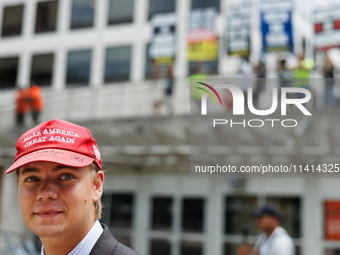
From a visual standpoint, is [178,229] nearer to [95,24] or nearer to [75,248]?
[95,24]

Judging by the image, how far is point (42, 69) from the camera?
2088 centimetres

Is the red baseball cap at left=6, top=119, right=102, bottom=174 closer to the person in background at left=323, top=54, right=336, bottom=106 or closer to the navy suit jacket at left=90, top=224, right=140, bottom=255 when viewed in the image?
the navy suit jacket at left=90, top=224, right=140, bottom=255

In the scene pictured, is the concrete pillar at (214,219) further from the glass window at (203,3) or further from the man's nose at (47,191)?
the man's nose at (47,191)

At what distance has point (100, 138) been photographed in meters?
12.7

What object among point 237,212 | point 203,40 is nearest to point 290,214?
point 237,212

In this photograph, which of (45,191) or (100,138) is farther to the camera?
(100,138)

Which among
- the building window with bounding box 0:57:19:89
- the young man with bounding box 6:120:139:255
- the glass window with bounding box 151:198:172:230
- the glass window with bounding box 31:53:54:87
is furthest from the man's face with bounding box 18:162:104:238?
the building window with bounding box 0:57:19:89

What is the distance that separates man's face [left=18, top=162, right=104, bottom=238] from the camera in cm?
177

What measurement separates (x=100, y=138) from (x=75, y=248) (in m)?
11.0

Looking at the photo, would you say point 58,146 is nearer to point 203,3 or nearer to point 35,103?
point 35,103

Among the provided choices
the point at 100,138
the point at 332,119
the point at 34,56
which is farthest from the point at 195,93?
the point at 34,56

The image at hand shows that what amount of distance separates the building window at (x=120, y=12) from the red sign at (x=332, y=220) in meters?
11.2

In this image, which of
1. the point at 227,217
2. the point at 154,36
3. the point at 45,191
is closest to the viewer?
the point at 45,191

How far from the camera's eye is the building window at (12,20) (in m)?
21.9
